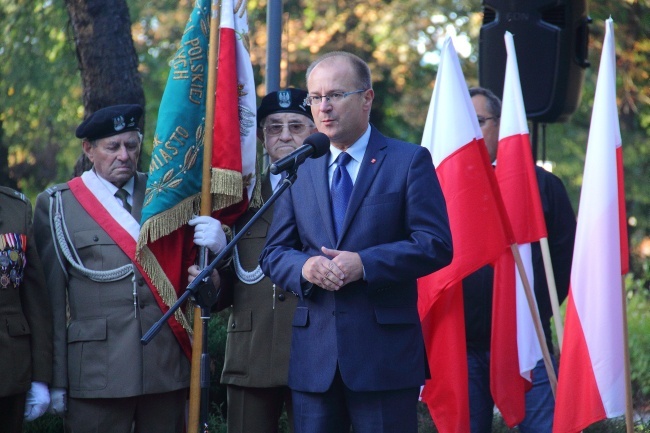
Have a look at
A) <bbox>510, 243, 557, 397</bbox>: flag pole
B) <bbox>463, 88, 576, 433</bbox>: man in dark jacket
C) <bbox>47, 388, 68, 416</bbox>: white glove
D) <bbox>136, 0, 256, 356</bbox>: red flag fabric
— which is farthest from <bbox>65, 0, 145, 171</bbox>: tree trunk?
<bbox>510, 243, 557, 397</bbox>: flag pole

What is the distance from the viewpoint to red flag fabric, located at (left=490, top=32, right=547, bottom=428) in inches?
201

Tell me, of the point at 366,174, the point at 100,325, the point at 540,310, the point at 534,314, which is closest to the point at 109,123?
the point at 100,325

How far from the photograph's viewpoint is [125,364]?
4.71 m

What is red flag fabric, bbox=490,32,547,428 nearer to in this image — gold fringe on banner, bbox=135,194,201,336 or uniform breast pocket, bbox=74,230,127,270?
gold fringe on banner, bbox=135,194,201,336

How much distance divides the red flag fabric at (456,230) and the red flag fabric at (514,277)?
202 millimetres

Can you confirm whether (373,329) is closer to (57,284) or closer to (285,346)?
(285,346)

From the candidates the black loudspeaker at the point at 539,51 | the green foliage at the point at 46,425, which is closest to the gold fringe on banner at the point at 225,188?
the green foliage at the point at 46,425

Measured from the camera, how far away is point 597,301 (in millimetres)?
4875

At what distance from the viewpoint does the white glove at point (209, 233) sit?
476cm

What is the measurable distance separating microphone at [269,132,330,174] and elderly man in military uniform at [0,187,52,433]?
1484mm

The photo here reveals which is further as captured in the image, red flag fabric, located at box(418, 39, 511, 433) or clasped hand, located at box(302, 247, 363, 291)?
red flag fabric, located at box(418, 39, 511, 433)

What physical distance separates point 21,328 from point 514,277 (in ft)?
7.95

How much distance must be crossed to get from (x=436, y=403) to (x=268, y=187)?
1.36 meters

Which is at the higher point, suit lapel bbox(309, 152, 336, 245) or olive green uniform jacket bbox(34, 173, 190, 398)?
suit lapel bbox(309, 152, 336, 245)
